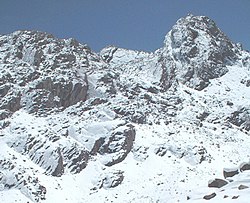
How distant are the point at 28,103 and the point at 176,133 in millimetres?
14932

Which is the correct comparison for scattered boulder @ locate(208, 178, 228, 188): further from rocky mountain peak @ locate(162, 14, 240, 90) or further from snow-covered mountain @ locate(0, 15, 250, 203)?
rocky mountain peak @ locate(162, 14, 240, 90)

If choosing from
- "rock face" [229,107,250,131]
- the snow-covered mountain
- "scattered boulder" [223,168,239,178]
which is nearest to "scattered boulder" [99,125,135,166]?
the snow-covered mountain

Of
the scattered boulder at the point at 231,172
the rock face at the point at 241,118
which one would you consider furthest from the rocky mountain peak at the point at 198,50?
the scattered boulder at the point at 231,172

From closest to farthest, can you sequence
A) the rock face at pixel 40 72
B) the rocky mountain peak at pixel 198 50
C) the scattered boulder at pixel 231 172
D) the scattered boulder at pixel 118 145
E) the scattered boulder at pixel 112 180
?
the scattered boulder at pixel 231 172 → the scattered boulder at pixel 112 180 → the scattered boulder at pixel 118 145 → the rock face at pixel 40 72 → the rocky mountain peak at pixel 198 50

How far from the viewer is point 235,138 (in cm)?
4006

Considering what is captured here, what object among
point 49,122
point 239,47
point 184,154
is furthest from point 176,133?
point 239,47

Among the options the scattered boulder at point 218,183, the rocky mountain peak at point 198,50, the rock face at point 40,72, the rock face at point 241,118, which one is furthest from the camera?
the rocky mountain peak at point 198,50

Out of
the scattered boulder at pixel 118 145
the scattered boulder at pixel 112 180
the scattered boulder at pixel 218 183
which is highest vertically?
the scattered boulder at pixel 118 145

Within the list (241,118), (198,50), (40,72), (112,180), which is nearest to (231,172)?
(112,180)

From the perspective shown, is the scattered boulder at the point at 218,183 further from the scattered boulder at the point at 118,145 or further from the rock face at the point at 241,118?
the rock face at the point at 241,118

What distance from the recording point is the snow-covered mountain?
27.1 meters

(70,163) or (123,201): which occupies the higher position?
(70,163)

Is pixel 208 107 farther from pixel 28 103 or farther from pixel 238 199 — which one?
pixel 238 199

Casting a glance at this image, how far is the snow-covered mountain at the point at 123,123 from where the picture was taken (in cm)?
2711
